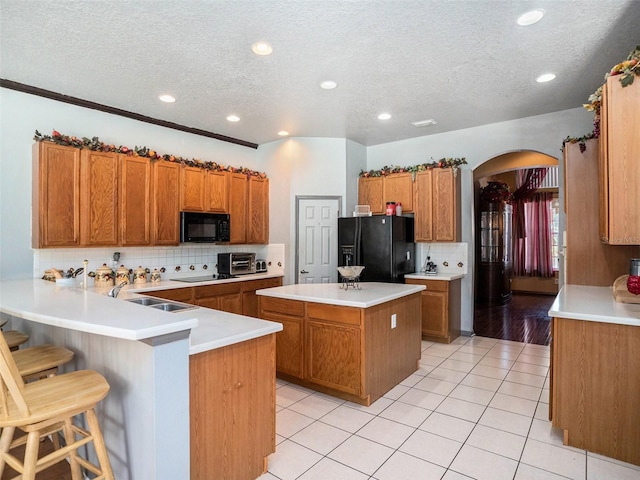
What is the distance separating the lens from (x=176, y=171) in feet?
14.6

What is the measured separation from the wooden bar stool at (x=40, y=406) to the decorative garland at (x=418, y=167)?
14.8ft

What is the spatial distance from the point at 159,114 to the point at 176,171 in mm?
698

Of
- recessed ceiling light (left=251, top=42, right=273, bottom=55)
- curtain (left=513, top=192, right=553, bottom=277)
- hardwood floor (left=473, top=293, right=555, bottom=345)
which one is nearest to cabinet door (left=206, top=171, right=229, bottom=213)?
recessed ceiling light (left=251, top=42, right=273, bottom=55)

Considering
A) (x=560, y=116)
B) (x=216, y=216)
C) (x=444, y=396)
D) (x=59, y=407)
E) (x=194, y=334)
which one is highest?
(x=560, y=116)

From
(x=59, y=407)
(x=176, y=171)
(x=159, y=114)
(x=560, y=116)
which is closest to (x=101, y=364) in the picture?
(x=59, y=407)

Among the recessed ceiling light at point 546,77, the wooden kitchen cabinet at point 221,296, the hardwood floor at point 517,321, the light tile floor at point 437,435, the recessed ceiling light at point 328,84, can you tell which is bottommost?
the light tile floor at point 437,435

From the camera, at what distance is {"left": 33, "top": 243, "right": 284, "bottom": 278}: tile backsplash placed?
12.2 feet

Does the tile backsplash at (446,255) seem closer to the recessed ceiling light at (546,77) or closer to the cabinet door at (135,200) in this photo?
the recessed ceiling light at (546,77)

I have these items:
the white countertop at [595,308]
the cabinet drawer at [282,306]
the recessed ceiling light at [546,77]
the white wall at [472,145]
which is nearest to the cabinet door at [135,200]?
the cabinet drawer at [282,306]

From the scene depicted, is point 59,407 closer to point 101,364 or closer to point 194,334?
point 101,364

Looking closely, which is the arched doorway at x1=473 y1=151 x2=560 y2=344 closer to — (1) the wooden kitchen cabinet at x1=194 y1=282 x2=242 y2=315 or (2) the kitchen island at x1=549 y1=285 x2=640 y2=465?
(2) the kitchen island at x1=549 y1=285 x2=640 y2=465

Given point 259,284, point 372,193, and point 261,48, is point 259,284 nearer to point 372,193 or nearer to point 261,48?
point 372,193

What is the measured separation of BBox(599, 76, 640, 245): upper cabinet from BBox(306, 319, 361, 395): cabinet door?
1.90 meters

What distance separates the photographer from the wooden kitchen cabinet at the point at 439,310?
469 centimetres
